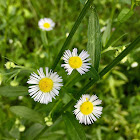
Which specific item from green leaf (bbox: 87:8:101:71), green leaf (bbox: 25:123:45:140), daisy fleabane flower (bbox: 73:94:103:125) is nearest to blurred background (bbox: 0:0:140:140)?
green leaf (bbox: 25:123:45:140)

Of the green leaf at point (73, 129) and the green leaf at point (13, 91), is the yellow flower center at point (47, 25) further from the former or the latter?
the green leaf at point (73, 129)

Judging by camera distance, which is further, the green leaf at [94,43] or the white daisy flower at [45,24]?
the white daisy flower at [45,24]

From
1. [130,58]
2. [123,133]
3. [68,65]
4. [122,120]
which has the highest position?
[130,58]

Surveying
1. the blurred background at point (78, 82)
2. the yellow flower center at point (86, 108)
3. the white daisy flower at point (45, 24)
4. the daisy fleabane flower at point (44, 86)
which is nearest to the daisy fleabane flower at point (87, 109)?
the yellow flower center at point (86, 108)

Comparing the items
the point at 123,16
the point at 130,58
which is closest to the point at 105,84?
the point at 130,58

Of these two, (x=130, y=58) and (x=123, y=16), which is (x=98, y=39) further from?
(x=130, y=58)

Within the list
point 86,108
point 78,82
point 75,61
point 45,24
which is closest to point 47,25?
point 45,24

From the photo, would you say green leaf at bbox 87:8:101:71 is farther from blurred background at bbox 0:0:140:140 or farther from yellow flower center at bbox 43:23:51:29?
yellow flower center at bbox 43:23:51:29

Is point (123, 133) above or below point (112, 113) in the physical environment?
below
